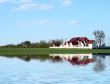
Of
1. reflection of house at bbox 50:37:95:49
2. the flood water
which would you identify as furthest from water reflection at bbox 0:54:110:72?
reflection of house at bbox 50:37:95:49

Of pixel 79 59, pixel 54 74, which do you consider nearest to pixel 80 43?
pixel 79 59

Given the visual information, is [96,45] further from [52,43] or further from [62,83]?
[62,83]

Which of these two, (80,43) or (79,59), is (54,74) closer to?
(79,59)

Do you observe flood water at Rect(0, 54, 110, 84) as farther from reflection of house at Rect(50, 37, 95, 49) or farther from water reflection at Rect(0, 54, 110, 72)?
reflection of house at Rect(50, 37, 95, 49)

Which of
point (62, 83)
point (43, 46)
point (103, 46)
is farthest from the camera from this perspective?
point (43, 46)

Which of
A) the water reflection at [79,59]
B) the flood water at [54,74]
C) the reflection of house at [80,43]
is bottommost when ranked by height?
the flood water at [54,74]

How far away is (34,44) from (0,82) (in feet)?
496

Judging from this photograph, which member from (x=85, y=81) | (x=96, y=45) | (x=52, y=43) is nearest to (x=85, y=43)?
(x=96, y=45)

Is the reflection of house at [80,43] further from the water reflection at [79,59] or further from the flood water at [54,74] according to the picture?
the flood water at [54,74]

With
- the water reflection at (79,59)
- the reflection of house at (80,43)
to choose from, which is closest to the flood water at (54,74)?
the water reflection at (79,59)

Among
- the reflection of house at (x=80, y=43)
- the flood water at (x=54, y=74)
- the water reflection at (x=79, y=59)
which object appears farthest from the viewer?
the reflection of house at (x=80, y=43)

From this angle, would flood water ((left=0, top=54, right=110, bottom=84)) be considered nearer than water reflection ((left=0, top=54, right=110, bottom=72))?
Yes

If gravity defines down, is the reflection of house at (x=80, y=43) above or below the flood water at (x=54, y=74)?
above

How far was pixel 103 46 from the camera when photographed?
158125mm
